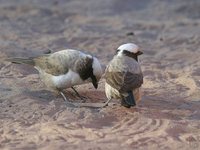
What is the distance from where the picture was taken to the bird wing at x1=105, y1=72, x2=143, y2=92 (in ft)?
23.4

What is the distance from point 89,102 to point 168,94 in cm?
119

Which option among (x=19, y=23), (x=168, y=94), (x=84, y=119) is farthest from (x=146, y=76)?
(x=19, y=23)

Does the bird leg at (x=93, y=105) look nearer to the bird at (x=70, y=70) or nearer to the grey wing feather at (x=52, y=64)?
→ the bird at (x=70, y=70)

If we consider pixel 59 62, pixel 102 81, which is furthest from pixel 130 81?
pixel 102 81

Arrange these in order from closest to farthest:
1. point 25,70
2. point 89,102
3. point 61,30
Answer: point 89,102
point 25,70
point 61,30

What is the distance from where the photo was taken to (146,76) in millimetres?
9344

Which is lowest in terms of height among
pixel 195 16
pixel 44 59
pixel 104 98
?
pixel 195 16

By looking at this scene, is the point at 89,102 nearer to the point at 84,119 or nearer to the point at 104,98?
the point at 104,98

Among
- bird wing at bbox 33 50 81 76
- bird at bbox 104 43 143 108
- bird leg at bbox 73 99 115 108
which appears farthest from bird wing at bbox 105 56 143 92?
bird wing at bbox 33 50 81 76

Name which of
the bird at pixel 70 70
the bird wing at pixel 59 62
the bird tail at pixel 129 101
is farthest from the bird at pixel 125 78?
the bird wing at pixel 59 62

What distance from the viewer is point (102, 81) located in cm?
891

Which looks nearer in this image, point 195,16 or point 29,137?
point 29,137

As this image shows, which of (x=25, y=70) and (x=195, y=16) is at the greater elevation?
(x=25, y=70)

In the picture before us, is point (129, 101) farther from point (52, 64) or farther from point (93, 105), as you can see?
point (52, 64)
